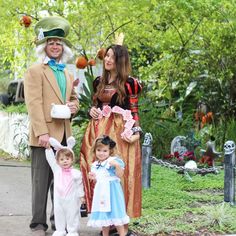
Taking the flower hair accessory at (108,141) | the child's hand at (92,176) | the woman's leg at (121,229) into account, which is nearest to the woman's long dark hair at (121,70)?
the flower hair accessory at (108,141)

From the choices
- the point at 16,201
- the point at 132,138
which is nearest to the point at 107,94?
the point at 132,138

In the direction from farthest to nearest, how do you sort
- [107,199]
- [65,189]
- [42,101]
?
[42,101], [65,189], [107,199]

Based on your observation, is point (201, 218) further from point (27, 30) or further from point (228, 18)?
point (27, 30)

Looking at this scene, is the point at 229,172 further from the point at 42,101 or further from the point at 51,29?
the point at 51,29

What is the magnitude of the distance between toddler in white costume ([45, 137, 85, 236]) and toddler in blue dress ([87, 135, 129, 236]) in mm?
172

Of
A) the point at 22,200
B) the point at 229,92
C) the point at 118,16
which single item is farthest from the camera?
the point at 229,92

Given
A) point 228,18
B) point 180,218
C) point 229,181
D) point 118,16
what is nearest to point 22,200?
point 180,218

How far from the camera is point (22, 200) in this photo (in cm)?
739

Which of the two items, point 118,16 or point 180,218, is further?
point 118,16

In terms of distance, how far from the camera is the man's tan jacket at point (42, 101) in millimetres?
5336

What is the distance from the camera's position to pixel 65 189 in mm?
5227

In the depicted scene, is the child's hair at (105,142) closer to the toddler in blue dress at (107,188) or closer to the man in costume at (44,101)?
the toddler in blue dress at (107,188)

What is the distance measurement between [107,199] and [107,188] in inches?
3.9

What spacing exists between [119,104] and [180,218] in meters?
1.63
